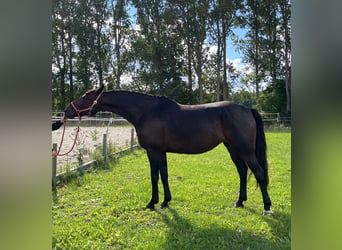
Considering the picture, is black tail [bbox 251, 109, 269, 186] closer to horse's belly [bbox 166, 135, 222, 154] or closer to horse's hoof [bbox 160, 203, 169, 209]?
horse's belly [bbox 166, 135, 222, 154]

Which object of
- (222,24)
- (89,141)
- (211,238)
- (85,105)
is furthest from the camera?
(89,141)

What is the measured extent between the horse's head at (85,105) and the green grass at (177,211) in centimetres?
96

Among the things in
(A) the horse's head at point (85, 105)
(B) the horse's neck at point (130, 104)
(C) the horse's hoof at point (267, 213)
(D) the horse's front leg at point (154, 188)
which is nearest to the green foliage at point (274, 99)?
(C) the horse's hoof at point (267, 213)

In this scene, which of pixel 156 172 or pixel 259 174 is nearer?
pixel 259 174

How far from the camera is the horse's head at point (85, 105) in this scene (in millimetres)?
2553

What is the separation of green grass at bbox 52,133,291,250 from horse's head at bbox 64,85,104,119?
37.6 inches

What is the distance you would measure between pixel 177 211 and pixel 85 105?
1.52 meters

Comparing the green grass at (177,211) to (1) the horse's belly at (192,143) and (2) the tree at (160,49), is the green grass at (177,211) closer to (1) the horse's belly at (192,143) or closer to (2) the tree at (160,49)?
(1) the horse's belly at (192,143)

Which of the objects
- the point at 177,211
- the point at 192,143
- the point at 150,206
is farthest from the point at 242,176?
the point at 150,206

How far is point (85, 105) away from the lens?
2.61m

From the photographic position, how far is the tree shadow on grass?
2.11 meters

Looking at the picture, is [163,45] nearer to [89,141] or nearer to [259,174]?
[259,174]

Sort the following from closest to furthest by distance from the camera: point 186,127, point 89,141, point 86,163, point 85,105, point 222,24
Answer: point 222,24 → point 85,105 → point 186,127 → point 86,163 → point 89,141
